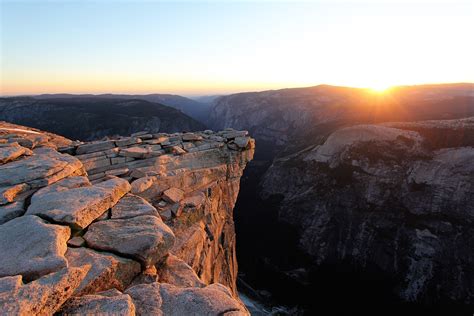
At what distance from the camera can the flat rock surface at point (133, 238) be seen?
21.5ft

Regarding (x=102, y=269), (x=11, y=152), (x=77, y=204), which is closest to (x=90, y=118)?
(x=11, y=152)

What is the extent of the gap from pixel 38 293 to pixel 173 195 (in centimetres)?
843

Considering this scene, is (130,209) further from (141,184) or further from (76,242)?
(141,184)

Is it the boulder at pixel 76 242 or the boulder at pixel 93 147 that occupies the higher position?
the boulder at pixel 93 147

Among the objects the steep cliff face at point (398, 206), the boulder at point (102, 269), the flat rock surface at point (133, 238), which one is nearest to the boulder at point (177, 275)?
the flat rock surface at point (133, 238)

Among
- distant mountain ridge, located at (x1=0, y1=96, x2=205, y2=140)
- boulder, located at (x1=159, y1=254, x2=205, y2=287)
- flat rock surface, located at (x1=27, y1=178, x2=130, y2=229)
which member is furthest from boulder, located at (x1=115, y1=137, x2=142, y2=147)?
distant mountain ridge, located at (x1=0, y1=96, x2=205, y2=140)

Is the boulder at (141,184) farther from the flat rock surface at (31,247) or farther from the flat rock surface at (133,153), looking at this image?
the flat rock surface at (31,247)

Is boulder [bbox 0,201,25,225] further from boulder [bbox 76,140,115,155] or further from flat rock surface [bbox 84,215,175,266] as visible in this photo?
boulder [bbox 76,140,115,155]

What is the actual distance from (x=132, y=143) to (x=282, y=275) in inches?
1380

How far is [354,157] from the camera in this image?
54688 millimetres

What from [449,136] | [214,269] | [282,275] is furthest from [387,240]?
[214,269]

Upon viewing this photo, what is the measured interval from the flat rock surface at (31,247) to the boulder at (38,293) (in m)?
0.34

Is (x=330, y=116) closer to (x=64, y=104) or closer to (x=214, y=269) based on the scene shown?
(x=214, y=269)

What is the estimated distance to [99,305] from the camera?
482 centimetres
